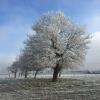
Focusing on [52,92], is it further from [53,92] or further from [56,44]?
[56,44]

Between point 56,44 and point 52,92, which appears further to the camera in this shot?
point 56,44

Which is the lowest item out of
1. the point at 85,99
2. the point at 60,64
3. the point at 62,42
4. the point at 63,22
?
the point at 85,99

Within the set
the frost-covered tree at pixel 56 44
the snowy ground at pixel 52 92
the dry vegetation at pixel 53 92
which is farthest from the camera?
the frost-covered tree at pixel 56 44

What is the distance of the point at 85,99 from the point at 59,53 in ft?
106

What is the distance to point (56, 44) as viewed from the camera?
2034 inches

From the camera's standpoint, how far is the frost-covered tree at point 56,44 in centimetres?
5050

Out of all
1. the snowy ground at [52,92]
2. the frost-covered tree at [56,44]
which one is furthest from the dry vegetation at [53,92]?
the frost-covered tree at [56,44]

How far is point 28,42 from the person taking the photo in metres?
52.8

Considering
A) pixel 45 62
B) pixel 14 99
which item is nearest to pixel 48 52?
pixel 45 62

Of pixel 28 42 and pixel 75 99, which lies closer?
pixel 75 99

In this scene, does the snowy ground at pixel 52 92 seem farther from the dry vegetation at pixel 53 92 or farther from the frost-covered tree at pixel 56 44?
the frost-covered tree at pixel 56 44

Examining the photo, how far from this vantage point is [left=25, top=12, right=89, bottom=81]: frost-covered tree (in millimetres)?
50500

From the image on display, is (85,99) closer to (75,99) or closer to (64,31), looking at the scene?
(75,99)

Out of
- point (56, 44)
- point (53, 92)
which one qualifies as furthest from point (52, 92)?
point (56, 44)
